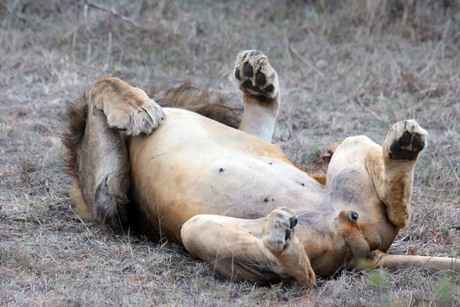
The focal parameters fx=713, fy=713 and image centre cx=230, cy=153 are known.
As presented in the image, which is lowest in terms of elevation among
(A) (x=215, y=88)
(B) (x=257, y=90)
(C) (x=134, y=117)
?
(A) (x=215, y=88)

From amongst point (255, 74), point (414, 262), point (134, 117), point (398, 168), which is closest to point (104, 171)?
point (134, 117)

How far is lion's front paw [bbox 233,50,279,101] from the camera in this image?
13.3 ft

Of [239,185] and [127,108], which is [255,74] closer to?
[127,108]

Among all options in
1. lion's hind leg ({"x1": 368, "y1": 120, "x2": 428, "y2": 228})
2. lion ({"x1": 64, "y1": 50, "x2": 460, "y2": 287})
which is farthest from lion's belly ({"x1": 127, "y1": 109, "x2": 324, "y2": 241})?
lion's hind leg ({"x1": 368, "y1": 120, "x2": 428, "y2": 228})

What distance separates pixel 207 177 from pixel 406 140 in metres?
0.96

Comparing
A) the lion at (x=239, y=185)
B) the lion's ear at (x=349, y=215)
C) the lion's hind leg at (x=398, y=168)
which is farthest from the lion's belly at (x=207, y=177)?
the lion's hind leg at (x=398, y=168)

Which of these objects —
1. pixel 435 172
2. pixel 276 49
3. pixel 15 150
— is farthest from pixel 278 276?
pixel 276 49

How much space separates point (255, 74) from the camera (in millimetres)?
4074

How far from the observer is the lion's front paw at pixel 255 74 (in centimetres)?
404

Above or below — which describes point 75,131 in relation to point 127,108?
below

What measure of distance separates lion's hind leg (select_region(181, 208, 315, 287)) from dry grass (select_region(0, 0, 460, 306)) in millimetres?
75

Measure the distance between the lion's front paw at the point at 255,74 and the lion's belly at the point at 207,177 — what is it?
39cm

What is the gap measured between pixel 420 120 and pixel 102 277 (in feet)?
12.1

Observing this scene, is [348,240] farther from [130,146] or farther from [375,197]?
[130,146]
